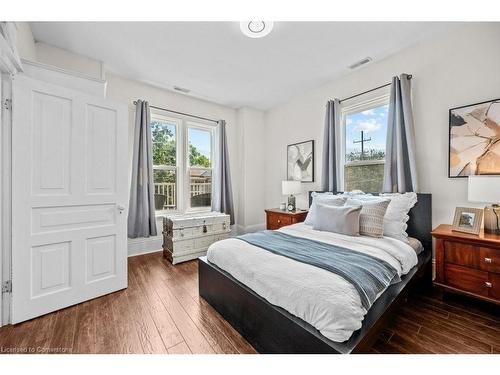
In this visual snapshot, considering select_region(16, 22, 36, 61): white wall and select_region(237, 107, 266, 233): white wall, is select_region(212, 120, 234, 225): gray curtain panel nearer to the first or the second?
select_region(237, 107, 266, 233): white wall

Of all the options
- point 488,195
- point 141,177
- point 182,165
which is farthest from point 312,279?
point 182,165

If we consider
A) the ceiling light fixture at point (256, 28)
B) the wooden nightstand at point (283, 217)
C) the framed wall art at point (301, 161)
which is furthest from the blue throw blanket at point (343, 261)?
the ceiling light fixture at point (256, 28)

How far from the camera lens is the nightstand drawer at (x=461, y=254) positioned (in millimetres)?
1810

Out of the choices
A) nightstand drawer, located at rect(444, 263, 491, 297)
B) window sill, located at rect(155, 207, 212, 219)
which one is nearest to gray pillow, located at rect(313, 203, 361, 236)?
nightstand drawer, located at rect(444, 263, 491, 297)

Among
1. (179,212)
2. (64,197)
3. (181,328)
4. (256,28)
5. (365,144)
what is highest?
(256,28)

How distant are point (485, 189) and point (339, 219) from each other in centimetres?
114

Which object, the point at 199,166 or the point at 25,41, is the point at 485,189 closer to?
the point at 199,166

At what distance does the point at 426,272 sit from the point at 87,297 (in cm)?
335

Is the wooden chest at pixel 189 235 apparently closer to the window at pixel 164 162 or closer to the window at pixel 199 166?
the window at pixel 164 162

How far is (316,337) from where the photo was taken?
3.69ft

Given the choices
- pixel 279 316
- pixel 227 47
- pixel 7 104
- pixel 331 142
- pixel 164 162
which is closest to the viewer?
pixel 279 316

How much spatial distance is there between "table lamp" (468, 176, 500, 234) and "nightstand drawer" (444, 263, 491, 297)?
1.39 feet

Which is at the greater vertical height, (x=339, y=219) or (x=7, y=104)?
(x=7, y=104)

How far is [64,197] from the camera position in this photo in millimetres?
1931
